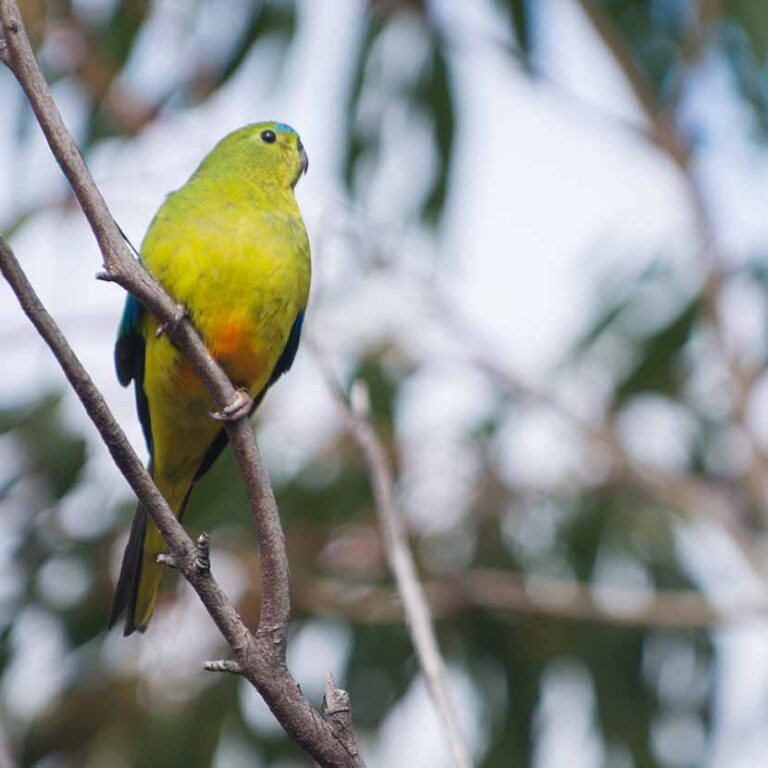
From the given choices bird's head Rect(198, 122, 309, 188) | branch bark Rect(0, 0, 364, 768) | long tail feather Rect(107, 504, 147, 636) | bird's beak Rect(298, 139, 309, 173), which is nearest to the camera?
branch bark Rect(0, 0, 364, 768)

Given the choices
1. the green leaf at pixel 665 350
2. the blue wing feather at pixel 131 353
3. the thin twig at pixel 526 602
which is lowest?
the thin twig at pixel 526 602

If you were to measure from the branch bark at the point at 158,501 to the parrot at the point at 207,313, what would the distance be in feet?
2.31

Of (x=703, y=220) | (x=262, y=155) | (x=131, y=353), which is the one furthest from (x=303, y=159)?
(x=703, y=220)

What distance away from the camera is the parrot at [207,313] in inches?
121

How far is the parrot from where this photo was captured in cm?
307

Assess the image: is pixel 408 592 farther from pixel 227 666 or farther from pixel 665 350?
pixel 665 350

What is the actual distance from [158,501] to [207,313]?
1.13m

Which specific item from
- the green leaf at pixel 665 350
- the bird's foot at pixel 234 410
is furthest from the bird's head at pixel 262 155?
the green leaf at pixel 665 350

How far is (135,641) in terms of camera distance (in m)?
5.17

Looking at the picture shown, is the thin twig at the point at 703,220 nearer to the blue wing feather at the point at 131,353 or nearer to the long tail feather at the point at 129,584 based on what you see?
the blue wing feather at the point at 131,353

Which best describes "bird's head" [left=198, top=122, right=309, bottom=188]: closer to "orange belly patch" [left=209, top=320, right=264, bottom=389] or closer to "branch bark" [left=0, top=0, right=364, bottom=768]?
"orange belly patch" [left=209, top=320, right=264, bottom=389]

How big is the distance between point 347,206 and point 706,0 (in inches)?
66.1

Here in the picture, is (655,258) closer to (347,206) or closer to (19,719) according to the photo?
(347,206)

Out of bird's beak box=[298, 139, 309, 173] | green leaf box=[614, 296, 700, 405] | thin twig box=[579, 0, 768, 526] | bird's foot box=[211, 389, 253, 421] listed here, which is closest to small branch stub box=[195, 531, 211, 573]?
bird's foot box=[211, 389, 253, 421]
